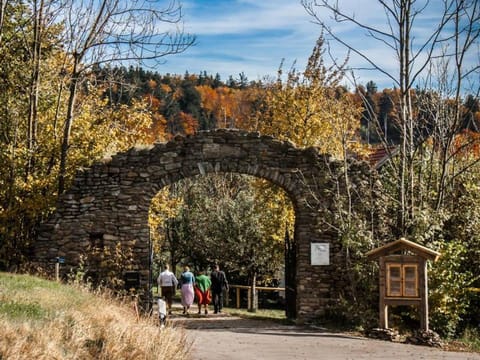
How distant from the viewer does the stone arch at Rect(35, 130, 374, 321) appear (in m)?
17.9

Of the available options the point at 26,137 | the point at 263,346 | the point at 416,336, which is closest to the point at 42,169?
the point at 26,137

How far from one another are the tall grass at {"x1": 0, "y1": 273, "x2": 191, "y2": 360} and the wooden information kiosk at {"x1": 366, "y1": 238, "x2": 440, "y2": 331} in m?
5.04

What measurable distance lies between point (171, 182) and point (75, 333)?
27.6 ft

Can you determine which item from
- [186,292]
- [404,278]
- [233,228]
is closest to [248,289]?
[233,228]

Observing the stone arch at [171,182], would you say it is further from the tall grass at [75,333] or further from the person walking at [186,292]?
the tall grass at [75,333]

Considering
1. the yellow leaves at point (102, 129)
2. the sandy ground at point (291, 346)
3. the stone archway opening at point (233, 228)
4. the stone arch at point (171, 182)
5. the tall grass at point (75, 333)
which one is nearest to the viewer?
the tall grass at point (75, 333)

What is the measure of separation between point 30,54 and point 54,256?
260 inches

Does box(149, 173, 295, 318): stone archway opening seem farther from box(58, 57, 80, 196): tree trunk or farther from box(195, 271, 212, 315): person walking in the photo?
box(58, 57, 80, 196): tree trunk

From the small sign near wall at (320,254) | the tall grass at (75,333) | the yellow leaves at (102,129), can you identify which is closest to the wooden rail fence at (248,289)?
the yellow leaves at (102,129)

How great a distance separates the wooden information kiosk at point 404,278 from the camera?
1442cm

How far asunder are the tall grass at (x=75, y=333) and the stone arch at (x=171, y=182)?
5.51 m

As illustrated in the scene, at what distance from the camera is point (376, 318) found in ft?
52.5

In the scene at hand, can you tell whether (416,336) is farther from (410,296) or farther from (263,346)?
(263,346)

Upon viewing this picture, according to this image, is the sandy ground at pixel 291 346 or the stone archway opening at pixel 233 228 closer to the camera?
the sandy ground at pixel 291 346
